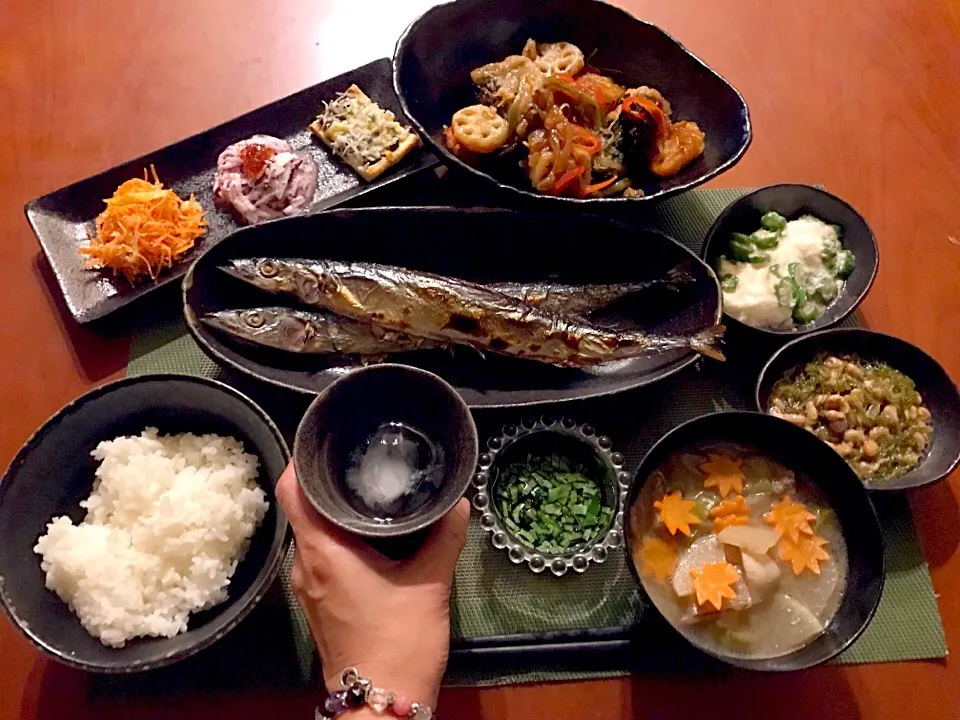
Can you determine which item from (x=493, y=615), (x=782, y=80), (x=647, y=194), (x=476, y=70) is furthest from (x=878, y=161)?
(x=493, y=615)

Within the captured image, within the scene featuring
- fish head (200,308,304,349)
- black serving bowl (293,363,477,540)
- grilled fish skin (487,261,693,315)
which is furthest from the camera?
grilled fish skin (487,261,693,315)

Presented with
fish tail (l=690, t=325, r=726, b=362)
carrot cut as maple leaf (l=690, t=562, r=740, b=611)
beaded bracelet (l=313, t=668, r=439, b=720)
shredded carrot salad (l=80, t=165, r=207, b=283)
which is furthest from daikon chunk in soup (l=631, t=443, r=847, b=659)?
shredded carrot salad (l=80, t=165, r=207, b=283)

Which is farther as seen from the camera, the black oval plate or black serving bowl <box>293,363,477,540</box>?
the black oval plate

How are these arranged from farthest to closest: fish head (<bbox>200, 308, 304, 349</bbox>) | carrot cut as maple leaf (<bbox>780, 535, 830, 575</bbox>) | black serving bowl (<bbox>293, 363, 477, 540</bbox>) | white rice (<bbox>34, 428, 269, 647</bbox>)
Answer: fish head (<bbox>200, 308, 304, 349</bbox>) < carrot cut as maple leaf (<bbox>780, 535, 830, 575</bbox>) < white rice (<bbox>34, 428, 269, 647</bbox>) < black serving bowl (<bbox>293, 363, 477, 540</bbox>)

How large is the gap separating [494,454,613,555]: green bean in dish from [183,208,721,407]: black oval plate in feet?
0.53

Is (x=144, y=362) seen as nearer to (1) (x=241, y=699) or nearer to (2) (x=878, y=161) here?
(1) (x=241, y=699)

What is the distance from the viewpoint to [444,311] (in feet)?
5.28

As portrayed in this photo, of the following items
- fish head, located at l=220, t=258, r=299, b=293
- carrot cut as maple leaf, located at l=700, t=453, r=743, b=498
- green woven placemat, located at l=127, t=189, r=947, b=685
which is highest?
fish head, located at l=220, t=258, r=299, b=293

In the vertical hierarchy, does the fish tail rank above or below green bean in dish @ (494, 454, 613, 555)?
above

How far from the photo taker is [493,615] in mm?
1455

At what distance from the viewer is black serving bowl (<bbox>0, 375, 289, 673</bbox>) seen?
1.18 meters

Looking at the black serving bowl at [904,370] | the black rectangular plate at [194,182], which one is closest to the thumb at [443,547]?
the black serving bowl at [904,370]

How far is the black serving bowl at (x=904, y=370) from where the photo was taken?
1566 mm

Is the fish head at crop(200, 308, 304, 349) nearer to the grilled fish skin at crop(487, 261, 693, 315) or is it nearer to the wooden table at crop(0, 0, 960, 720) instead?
the wooden table at crop(0, 0, 960, 720)
